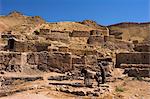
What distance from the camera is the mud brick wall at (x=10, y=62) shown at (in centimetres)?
1945

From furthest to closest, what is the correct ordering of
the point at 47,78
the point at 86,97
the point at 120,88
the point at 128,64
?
the point at 128,64
the point at 47,78
the point at 120,88
the point at 86,97

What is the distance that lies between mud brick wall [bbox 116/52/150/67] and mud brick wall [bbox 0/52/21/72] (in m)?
6.10

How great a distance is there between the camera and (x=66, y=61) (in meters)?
20.0

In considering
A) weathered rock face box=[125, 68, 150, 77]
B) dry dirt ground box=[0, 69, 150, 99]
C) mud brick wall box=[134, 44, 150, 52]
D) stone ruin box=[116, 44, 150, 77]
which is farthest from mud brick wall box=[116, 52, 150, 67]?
dry dirt ground box=[0, 69, 150, 99]

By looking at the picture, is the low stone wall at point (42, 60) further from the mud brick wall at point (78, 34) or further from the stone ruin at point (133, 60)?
the mud brick wall at point (78, 34)

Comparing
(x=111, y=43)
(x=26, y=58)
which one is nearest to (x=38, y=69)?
(x=26, y=58)

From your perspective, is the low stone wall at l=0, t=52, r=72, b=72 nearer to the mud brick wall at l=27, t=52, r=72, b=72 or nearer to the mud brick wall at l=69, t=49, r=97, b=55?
the mud brick wall at l=27, t=52, r=72, b=72

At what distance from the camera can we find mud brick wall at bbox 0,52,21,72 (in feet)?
63.8

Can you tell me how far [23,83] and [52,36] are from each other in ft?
39.9

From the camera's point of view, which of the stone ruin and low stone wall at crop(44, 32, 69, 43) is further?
low stone wall at crop(44, 32, 69, 43)

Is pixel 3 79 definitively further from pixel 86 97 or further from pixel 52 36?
pixel 52 36

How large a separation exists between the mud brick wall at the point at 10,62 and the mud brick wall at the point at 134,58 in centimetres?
610

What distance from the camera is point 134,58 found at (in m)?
22.3

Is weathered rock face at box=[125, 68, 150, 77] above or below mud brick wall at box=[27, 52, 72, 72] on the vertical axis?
below
